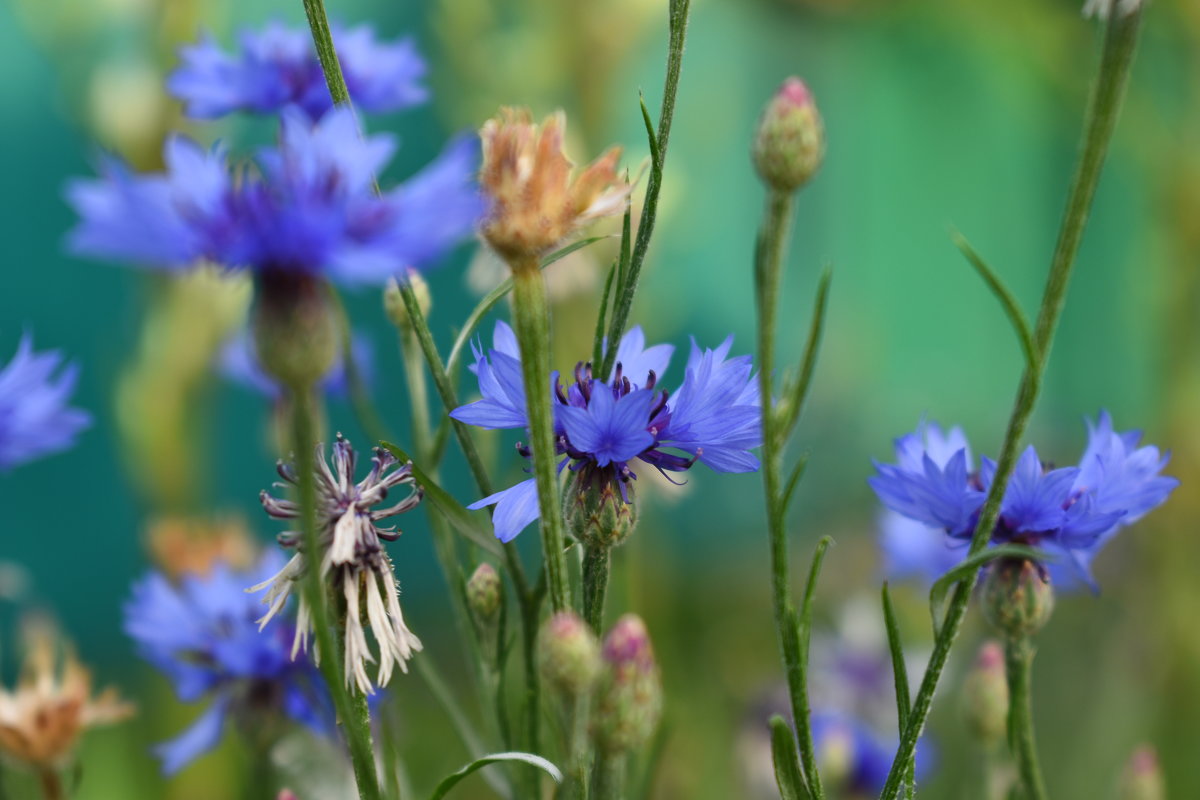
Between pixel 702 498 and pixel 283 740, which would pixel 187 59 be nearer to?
pixel 283 740

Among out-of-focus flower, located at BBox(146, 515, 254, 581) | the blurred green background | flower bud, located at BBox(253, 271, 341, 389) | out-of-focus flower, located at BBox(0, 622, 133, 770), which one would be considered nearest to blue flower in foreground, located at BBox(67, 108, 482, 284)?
flower bud, located at BBox(253, 271, 341, 389)

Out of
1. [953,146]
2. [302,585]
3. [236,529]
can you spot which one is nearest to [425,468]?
[302,585]

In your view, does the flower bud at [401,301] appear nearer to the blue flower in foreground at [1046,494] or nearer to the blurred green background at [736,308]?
the blurred green background at [736,308]

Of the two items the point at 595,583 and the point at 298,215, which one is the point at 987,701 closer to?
the point at 595,583

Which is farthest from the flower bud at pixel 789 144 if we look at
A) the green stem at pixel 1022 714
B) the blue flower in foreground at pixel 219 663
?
the blue flower in foreground at pixel 219 663

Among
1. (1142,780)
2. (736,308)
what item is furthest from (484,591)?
(736,308)

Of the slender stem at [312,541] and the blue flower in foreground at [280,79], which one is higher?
the blue flower in foreground at [280,79]
